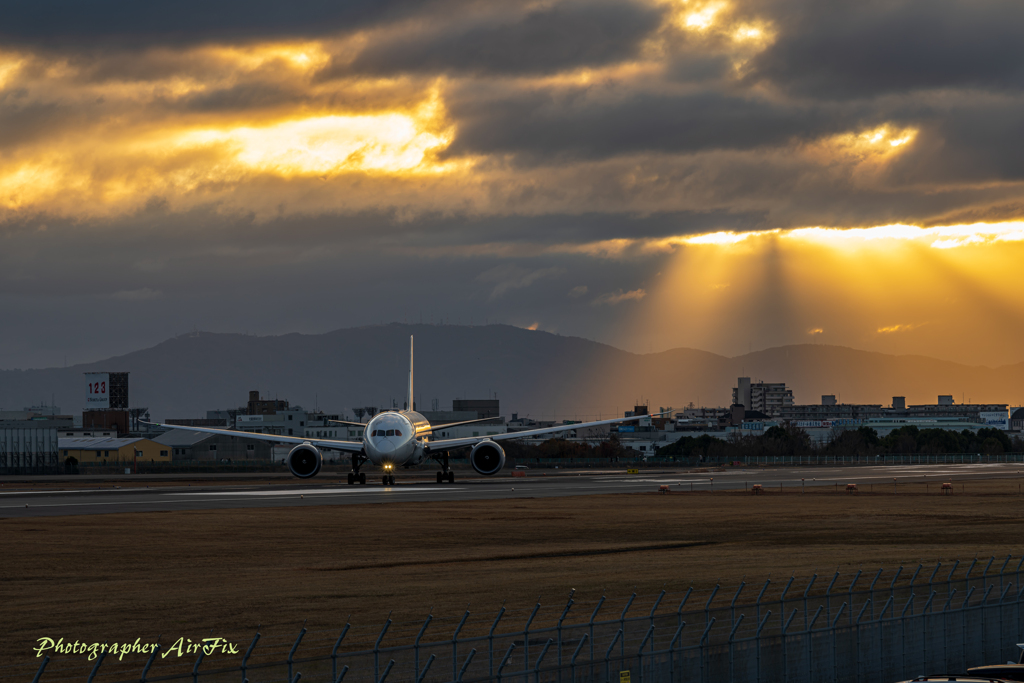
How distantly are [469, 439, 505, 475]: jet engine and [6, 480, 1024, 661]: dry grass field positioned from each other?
23.1 m

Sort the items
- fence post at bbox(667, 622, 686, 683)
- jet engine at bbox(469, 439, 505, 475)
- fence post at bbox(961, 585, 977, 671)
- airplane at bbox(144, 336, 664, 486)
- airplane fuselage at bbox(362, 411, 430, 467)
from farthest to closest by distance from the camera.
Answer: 1. jet engine at bbox(469, 439, 505, 475)
2. airplane at bbox(144, 336, 664, 486)
3. airplane fuselage at bbox(362, 411, 430, 467)
4. fence post at bbox(961, 585, 977, 671)
5. fence post at bbox(667, 622, 686, 683)

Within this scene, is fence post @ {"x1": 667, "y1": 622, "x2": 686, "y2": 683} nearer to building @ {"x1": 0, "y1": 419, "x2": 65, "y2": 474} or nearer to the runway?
the runway

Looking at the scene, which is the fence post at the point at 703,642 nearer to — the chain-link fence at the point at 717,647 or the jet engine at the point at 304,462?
the chain-link fence at the point at 717,647

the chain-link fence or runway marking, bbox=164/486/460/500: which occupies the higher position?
the chain-link fence

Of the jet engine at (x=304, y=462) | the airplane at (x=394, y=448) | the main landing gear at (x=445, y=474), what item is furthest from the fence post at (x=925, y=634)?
the main landing gear at (x=445, y=474)

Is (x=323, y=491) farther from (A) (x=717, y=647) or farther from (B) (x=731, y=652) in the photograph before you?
(B) (x=731, y=652)

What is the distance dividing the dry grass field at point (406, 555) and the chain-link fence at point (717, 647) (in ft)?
9.23

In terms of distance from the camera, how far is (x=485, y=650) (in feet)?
76.6

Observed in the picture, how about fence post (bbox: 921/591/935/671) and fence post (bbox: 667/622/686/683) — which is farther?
fence post (bbox: 921/591/935/671)

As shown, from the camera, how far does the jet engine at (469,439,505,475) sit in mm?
93800

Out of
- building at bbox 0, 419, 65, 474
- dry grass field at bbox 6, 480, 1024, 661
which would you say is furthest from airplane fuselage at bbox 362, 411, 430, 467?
building at bbox 0, 419, 65, 474

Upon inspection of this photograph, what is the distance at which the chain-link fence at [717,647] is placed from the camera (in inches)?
752

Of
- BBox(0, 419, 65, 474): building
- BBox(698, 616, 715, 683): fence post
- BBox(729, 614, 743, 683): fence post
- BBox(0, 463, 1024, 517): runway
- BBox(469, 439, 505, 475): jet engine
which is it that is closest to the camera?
BBox(698, 616, 715, 683): fence post

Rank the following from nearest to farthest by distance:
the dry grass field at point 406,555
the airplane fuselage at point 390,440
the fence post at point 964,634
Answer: the fence post at point 964,634, the dry grass field at point 406,555, the airplane fuselage at point 390,440
